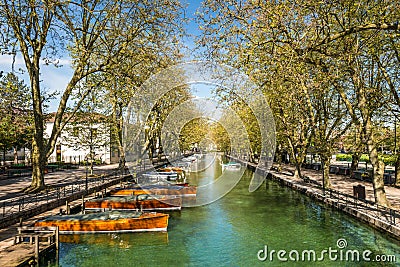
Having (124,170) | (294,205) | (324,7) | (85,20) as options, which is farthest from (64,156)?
(324,7)

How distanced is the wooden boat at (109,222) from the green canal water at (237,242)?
39 cm

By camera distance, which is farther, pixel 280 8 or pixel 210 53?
pixel 210 53

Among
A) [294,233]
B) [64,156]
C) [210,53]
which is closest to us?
[210,53]

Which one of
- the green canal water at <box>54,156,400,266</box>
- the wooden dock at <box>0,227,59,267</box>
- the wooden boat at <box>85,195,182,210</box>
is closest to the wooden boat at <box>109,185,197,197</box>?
the wooden boat at <box>85,195,182,210</box>

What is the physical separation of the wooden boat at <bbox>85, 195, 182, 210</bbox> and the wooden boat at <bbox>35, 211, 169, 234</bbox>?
4412 mm

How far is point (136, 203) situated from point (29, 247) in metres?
10.2

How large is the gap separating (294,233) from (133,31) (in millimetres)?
14844

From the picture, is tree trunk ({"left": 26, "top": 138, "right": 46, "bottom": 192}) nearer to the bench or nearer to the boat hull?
the boat hull

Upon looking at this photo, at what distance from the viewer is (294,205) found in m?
24.9

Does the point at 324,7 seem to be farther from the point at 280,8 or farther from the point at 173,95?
the point at 173,95

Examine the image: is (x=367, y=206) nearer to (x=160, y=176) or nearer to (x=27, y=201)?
(x=27, y=201)

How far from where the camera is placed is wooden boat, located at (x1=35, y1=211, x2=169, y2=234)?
1691 centimetres

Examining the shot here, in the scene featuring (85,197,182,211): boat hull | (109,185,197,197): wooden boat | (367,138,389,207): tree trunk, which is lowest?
(85,197,182,211): boat hull

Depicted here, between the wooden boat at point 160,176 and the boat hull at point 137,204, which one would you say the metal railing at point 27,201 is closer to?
the boat hull at point 137,204
